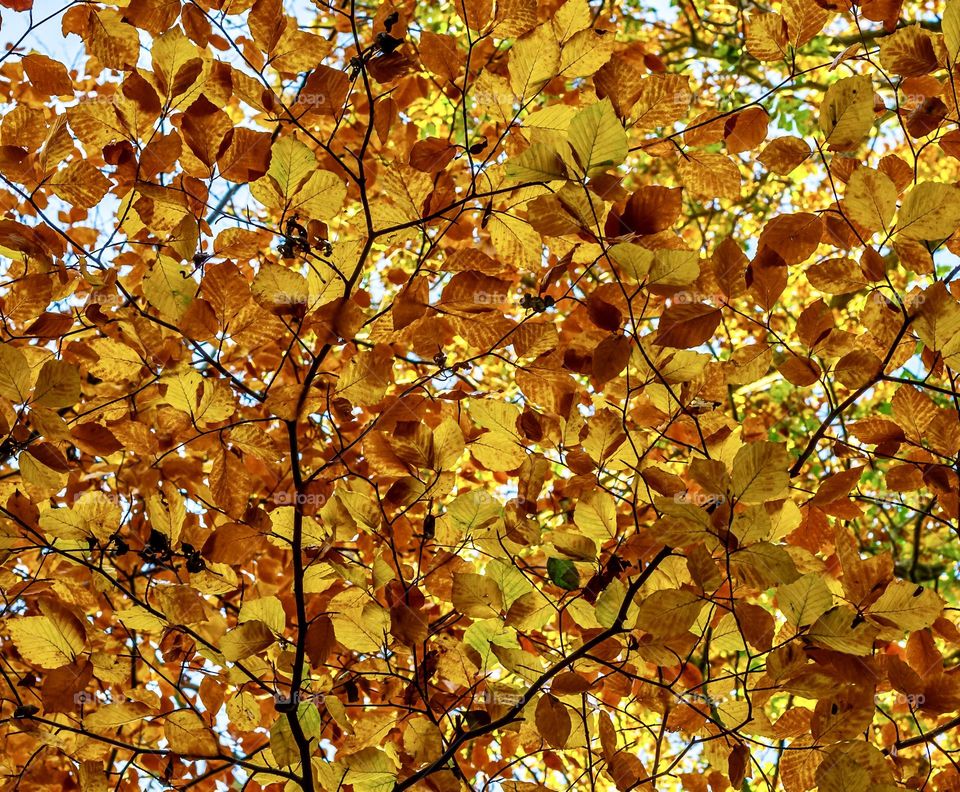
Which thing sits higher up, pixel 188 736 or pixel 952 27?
pixel 952 27

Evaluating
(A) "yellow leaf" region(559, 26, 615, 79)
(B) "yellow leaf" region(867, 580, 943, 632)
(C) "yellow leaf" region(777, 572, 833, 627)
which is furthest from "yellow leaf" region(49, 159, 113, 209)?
(B) "yellow leaf" region(867, 580, 943, 632)

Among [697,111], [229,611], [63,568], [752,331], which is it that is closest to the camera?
[63,568]

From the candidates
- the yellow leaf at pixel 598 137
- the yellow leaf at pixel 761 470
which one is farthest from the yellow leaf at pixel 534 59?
the yellow leaf at pixel 761 470

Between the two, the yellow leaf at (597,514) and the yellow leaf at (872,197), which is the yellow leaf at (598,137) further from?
the yellow leaf at (597,514)

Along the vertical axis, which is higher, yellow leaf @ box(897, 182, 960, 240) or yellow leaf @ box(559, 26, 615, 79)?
yellow leaf @ box(559, 26, 615, 79)

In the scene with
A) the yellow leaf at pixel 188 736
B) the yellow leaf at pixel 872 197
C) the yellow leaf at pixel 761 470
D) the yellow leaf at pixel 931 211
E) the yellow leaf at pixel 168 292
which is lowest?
the yellow leaf at pixel 188 736

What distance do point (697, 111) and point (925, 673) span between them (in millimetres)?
4554

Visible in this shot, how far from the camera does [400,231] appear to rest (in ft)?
4.95

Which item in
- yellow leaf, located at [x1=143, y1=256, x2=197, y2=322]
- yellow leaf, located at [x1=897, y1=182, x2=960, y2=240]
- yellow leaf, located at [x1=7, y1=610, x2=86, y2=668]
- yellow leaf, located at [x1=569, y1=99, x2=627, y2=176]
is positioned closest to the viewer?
yellow leaf, located at [x1=569, y1=99, x2=627, y2=176]

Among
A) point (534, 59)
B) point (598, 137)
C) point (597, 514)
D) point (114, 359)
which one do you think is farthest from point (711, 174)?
point (114, 359)

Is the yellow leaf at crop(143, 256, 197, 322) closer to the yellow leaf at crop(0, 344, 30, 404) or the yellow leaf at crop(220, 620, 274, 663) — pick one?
the yellow leaf at crop(0, 344, 30, 404)

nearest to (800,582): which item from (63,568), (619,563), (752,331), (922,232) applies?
(619,563)

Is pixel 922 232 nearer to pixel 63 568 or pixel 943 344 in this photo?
pixel 943 344

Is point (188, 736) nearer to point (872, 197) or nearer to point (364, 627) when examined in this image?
point (364, 627)
